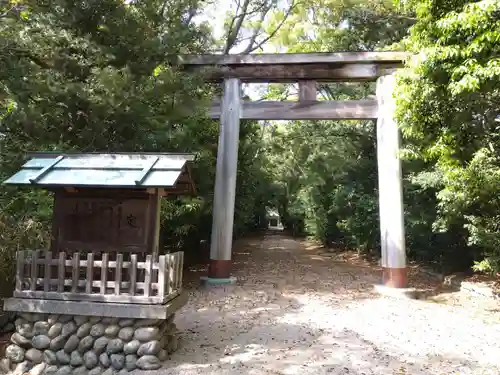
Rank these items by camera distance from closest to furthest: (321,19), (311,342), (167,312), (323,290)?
(167,312) < (311,342) < (323,290) < (321,19)

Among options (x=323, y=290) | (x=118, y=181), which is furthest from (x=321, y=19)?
(x=118, y=181)

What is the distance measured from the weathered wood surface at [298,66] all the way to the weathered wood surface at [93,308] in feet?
20.7

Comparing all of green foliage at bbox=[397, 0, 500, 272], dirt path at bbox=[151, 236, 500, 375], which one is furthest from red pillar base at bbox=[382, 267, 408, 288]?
green foliage at bbox=[397, 0, 500, 272]

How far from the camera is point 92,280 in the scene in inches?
189

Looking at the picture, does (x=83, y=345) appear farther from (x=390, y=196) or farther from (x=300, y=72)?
(x=300, y=72)

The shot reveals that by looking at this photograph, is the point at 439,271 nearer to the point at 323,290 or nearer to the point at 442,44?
the point at 323,290

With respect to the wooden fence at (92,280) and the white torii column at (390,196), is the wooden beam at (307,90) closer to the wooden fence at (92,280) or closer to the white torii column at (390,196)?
the white torii column at (390,196)

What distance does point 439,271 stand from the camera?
38.7 feet

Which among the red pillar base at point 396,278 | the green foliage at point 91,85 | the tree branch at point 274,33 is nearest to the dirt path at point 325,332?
the red pillar base at point 396,278

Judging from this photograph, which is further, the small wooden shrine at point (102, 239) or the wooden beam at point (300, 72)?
the wooden beam at point (300, 72)

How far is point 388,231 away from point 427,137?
306cm

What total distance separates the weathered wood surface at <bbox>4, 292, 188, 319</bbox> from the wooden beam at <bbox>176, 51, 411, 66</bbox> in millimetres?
6418

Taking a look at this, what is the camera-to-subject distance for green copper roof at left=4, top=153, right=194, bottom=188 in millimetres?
4875

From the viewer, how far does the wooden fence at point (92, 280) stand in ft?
15.6
